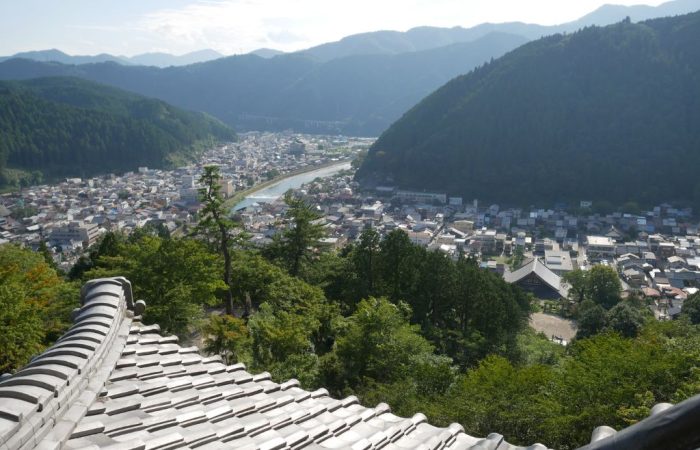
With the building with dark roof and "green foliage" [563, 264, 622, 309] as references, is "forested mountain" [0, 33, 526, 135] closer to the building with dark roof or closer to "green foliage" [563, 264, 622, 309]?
the building with dark roof

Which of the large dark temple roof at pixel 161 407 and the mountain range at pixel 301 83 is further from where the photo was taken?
the mountain range at pixel 301 83

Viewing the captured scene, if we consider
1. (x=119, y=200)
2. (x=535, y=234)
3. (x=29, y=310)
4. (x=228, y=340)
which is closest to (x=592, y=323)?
(x=228, y=340)

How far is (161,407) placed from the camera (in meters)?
3.10

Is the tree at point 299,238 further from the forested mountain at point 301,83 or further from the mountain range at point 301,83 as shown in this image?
the forested mountain at point 301,83

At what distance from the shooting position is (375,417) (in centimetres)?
405

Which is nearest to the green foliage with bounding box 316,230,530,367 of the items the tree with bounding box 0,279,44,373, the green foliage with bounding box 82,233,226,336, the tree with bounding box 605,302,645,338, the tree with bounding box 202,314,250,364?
the tree with bounding box 605,302,645,338

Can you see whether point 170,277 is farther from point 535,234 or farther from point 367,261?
point 535,234

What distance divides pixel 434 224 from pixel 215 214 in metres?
35.6

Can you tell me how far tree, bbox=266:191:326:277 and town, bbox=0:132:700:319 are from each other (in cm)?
948

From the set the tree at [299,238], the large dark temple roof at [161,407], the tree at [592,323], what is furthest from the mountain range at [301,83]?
the large dark temple roof at [161,407]

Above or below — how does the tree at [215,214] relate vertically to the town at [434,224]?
above

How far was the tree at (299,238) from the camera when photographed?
15453mm

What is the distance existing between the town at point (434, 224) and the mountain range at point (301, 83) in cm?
6817

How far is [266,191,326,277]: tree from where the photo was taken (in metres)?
15.5
